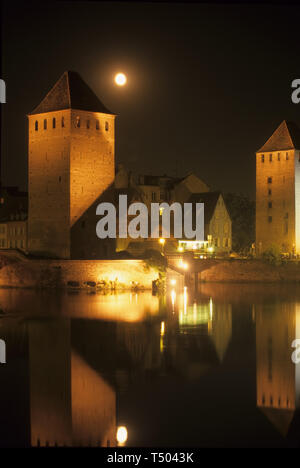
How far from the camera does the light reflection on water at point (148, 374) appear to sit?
15.1 meters

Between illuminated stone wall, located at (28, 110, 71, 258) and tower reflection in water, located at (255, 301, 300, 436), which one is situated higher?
illuminated stone wall, located at (28, 110, 71, 258)

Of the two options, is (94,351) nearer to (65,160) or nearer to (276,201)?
(65,160)

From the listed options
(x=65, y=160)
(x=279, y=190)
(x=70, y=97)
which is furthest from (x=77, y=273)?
(x=279, y=190)

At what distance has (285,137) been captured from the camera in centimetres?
5638

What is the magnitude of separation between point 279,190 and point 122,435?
44.2 meters

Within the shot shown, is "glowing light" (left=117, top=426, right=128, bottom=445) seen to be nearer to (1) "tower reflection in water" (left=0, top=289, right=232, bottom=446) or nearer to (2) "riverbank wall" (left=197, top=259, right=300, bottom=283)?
(1) "tower reflection in water" (left=0, top=289, right=232, bottom=446)

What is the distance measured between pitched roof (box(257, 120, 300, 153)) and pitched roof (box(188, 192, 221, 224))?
4758 millimetres

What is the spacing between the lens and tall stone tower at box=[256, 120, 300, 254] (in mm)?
56344

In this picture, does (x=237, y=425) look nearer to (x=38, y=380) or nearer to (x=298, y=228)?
(x=38, y=380)

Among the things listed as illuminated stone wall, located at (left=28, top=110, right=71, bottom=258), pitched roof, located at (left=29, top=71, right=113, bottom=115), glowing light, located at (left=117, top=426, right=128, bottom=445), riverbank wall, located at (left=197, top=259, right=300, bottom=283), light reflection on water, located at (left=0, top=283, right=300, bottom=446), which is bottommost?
glowing light, located at (left=117, top=426, right=128, bottom=445)

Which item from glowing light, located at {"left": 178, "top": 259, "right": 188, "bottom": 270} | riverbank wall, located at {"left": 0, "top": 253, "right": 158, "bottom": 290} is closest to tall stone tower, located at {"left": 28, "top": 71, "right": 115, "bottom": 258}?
riverbank wall, located at {"left": 0, "top": 253, "right": 158, "bottom": 290}

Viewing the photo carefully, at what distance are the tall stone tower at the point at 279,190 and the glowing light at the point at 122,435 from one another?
137 ft

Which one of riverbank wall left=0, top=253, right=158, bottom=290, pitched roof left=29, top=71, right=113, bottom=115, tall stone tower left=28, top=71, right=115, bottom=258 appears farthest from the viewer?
pitched roof left=29, top=71, right=113, bottom=115

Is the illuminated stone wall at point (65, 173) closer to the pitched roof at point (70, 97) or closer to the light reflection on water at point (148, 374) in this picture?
the pitched roof at point (70, 97)
